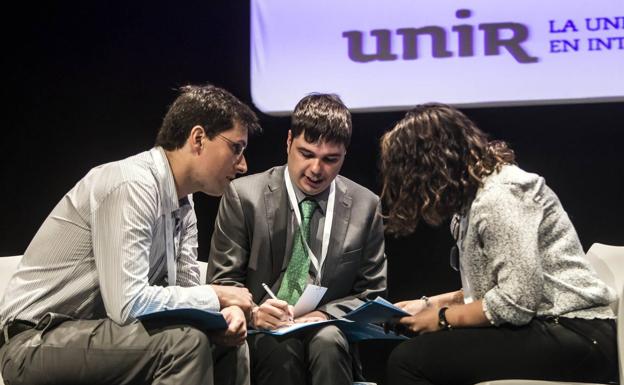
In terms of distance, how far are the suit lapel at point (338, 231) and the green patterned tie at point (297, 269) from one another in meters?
0.08

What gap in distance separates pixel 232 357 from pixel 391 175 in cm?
78

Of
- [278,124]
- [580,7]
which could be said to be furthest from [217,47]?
[580,7]

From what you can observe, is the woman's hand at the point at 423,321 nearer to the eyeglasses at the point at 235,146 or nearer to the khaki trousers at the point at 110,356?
the khaki trousers at the point at 110,356

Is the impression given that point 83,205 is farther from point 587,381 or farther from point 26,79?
point 26,79

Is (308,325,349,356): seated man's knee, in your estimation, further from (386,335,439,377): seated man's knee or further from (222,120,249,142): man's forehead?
(222,120,249,142): man's forehead

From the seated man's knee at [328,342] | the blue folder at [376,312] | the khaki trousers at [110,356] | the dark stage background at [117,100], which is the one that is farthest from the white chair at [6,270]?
the dark stage background at [117,100]

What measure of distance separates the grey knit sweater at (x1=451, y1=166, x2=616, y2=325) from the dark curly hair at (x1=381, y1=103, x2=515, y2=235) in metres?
0.06

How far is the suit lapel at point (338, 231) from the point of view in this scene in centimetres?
313

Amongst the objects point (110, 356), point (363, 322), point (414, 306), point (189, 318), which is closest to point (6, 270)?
point (110, 356)

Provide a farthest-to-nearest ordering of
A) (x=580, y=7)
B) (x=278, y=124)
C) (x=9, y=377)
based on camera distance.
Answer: (x=278, y=124)
(x=580, y=7)
(x=9, y=377)

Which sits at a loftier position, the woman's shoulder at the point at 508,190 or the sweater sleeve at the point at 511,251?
the woman's shoulder at the point at 508,190

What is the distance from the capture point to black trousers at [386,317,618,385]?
8.21 feet

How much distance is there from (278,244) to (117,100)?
1.81 m

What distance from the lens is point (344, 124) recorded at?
321 cm
